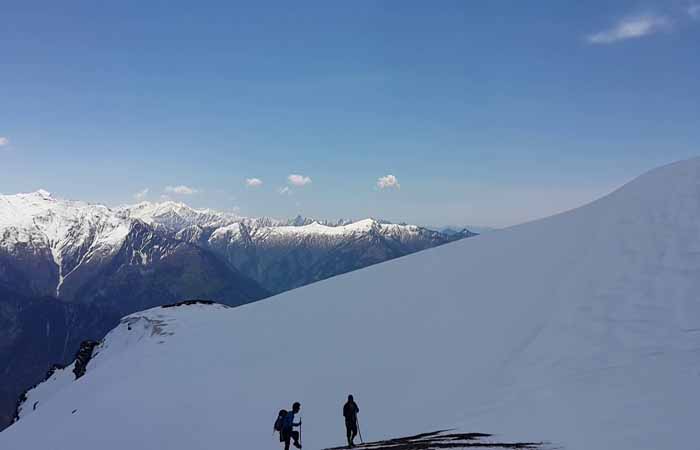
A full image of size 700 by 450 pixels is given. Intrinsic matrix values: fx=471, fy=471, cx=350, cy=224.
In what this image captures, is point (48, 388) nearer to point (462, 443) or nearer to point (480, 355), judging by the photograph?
point (480, 355)

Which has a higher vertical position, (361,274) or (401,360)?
(361,274)

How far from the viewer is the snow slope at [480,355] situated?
13.6m

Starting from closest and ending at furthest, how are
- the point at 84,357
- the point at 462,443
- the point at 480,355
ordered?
the point at 462,443
the point at 480,355
the point at 84,357

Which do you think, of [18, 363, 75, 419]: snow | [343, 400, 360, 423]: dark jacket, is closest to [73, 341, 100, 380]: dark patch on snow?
[18, 363, 75, 419]: snow

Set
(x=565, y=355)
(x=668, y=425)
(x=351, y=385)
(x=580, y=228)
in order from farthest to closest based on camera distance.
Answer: (x=580, y=228), (x=351, y=385), (x=565, y=355), (x=668, y=425)

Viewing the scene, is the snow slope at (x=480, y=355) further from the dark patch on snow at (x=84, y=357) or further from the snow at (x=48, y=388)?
the snow at (x=48, y=388)

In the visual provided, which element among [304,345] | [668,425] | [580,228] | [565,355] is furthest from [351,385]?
[580,228]

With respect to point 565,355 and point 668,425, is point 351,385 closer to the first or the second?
point 565,355

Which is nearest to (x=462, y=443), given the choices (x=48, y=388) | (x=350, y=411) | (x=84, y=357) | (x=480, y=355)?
(x=350, y=411)

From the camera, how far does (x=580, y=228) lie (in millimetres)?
33719

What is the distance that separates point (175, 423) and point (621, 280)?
2361 cm

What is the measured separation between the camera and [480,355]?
21.6 m

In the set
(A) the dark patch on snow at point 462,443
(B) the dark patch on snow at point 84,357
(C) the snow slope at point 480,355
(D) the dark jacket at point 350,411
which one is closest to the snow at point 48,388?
(B) the dark patch on snow at point 84,357

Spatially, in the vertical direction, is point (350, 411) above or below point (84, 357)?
below
